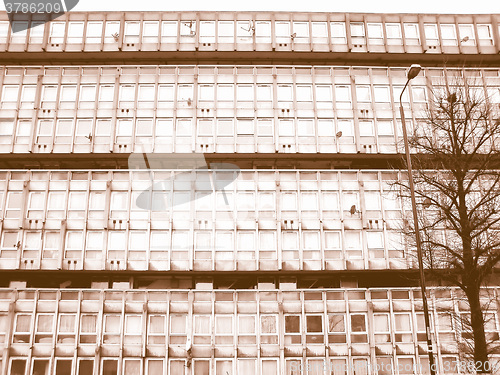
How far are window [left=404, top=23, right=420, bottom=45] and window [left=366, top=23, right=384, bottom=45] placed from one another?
146 centimetres

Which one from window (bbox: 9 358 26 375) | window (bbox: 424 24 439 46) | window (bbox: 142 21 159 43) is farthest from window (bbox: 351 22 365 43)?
window (bbox: 9 358 26 375)

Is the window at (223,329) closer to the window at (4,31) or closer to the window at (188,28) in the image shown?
the window at (188,28)

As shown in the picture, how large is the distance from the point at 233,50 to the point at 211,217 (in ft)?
32.9

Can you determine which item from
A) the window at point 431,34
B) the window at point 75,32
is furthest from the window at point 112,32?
the window at point 431,34

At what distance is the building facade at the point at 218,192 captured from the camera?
26.3 m

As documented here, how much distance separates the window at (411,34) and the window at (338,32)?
3638 millimetres

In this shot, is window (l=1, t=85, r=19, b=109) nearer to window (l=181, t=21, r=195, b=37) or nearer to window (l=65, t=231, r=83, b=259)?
window (l=65, t=231, r=83, b=259)

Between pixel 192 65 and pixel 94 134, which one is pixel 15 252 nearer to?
pixel 94 134

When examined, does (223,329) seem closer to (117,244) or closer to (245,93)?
(117,244)

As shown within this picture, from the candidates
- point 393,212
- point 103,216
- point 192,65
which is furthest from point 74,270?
point 393,212

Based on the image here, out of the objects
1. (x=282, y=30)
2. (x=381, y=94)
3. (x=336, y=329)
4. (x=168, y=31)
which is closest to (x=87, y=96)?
(x=168, y=31)

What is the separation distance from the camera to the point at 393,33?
32.9m

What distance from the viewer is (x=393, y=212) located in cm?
2897

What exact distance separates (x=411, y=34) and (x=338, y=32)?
14.1ft
